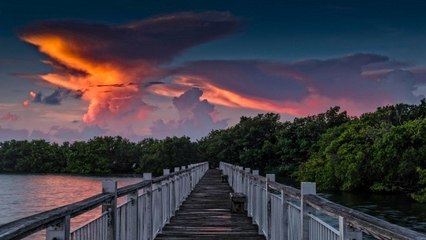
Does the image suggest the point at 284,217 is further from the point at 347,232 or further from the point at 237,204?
the point at 237,204

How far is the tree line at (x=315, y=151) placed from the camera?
1734 inches

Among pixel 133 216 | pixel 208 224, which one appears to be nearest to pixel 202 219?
pixel 208 224

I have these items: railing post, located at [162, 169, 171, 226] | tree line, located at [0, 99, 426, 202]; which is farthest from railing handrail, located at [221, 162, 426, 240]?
tree line, located at [0, 99, 426, 202]

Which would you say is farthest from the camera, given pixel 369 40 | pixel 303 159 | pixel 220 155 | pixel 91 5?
pixel 220 155

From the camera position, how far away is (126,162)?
161000 millimetres

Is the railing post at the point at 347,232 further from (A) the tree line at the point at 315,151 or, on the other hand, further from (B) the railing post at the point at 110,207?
(A) the tree line at the point at 315,151

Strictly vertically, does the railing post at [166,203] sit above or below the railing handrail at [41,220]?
below

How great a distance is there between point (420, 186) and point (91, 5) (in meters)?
27.5

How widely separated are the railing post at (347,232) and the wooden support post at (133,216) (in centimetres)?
359

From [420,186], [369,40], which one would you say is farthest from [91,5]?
[369,40]

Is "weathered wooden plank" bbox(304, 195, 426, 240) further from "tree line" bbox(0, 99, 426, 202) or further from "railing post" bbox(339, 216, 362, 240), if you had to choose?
"tree line" bbox(0, 99, 426, 202)

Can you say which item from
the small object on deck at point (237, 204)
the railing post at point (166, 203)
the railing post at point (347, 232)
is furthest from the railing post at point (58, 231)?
the small object on deck at point (237, 204)

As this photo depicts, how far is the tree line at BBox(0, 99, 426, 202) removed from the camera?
44031mm

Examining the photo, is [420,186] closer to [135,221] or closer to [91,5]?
[91,5]
